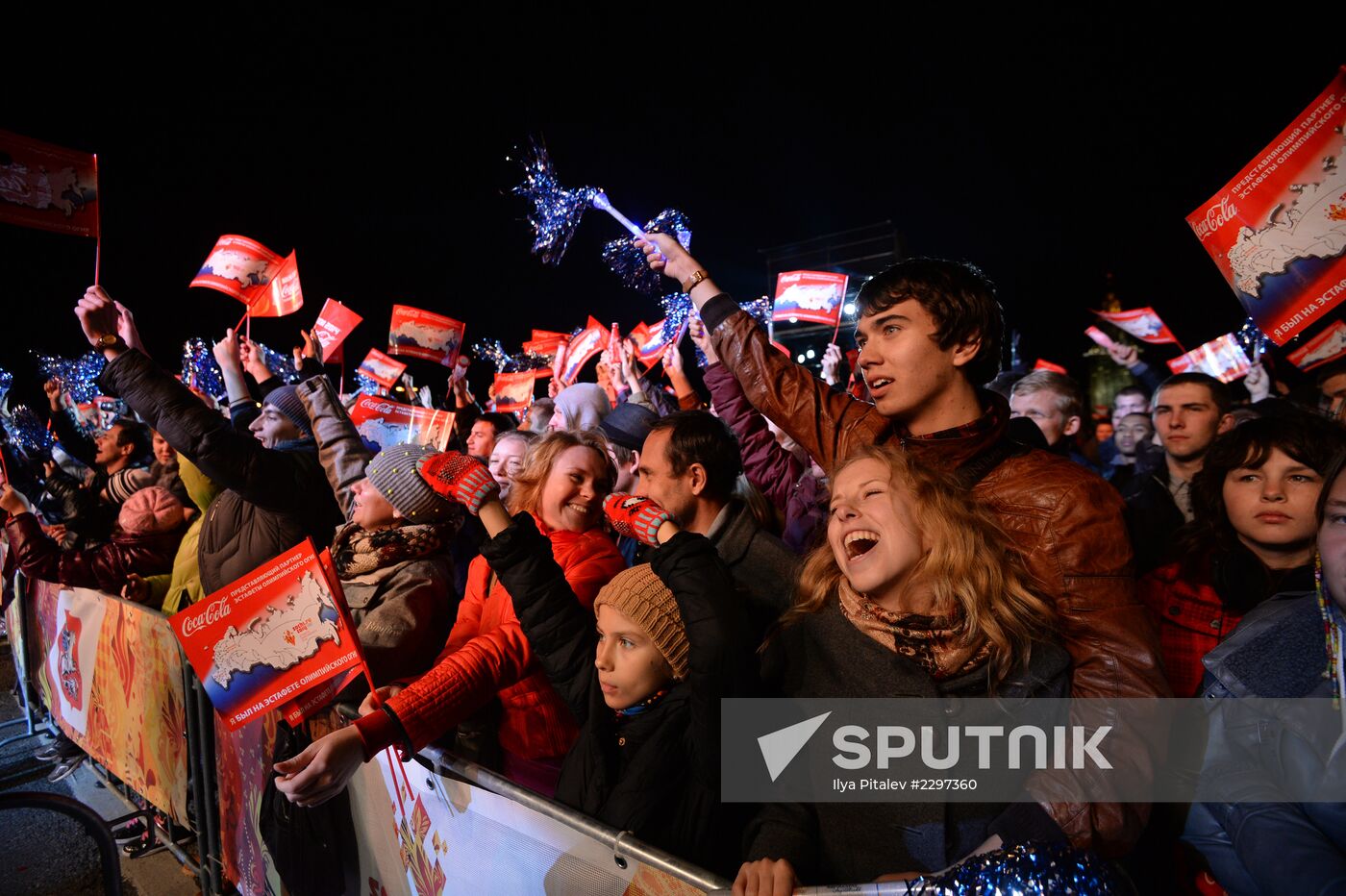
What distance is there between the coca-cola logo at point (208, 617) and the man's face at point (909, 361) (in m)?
2.26

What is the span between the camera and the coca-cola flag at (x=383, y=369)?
39.8 ft

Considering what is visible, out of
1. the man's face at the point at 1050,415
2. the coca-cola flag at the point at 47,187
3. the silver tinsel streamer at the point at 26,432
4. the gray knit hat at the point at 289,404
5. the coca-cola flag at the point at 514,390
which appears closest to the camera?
the coca-cola flag at the point at 47,187

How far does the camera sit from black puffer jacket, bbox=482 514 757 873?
182 centimetres

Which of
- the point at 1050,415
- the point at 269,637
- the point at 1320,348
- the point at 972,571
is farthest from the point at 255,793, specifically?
the point at 1320,348

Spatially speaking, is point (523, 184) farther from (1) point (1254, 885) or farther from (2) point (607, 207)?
(1) point (1254, 885)

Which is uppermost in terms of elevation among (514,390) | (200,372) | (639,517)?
(200,372)

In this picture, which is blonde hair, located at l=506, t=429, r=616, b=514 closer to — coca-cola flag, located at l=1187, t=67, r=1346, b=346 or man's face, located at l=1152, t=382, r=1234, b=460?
coca-cola flag, located at l=1187, t=67, r=1346, b=346

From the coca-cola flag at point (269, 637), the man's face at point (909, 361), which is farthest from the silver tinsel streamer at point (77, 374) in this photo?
the man's face at point (909, 361)

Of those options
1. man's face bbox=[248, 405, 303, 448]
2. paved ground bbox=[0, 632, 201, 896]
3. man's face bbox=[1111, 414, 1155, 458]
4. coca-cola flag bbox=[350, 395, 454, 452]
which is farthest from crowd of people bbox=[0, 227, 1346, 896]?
coca-cola flag bbox=[350, 395, 454, 452]

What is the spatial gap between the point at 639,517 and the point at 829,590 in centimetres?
59

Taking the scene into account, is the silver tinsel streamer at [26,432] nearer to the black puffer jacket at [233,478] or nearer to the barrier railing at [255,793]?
the barrier railing at [255,793]

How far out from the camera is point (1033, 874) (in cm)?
118

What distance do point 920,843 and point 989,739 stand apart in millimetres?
289

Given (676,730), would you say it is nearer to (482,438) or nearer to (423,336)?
(482,438)
